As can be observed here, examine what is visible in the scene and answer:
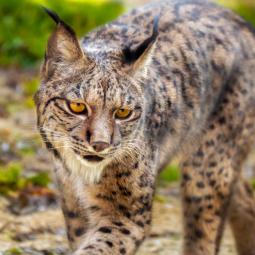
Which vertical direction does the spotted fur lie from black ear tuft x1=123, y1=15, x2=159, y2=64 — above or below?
below

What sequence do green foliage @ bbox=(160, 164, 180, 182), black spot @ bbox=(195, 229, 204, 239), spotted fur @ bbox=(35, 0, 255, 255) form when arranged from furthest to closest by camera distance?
green foliage @ bbox=(160, 164, 180, 182) < black spot @ bbox=(195, 229, 204, 239) < spotted fur @ bbox=(35, 0, 255, 255)

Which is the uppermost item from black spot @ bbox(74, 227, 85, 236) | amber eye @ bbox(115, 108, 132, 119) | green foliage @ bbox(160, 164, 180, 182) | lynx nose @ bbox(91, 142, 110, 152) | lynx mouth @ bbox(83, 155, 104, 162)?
amber eye @ bbox(115, 108, 132, 119)

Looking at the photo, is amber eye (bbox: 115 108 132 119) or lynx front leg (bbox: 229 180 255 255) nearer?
amber eye (bbox: 115 108 132 119)

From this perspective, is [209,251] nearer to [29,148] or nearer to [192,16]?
[192,16]

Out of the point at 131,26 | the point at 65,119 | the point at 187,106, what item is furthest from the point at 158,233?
the point at 65,119

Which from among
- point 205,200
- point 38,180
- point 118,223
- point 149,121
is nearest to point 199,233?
point 205,200

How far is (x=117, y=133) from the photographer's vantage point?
579cm

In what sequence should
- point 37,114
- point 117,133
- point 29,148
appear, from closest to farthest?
point 117,133, point 37,114, point 29,148

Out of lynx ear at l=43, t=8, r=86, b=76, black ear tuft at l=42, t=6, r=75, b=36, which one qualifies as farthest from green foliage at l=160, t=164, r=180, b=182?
black ear tuft at l=42, t=6, r=75, b=36

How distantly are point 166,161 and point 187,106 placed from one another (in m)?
0.43

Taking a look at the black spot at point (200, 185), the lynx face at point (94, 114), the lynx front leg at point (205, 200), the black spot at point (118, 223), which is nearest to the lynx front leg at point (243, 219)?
the lynx front leg at point (205, 200)

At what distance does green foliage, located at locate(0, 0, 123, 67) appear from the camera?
505 inches

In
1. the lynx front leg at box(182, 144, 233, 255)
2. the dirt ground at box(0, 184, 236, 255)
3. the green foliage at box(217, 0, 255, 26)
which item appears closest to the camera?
the lynx front leg at box(182, 144, 233, 255)

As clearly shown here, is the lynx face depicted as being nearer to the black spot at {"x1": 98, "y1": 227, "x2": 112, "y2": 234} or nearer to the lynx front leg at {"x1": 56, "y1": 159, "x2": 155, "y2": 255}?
the lynx front leg at {"x1": 56, "y1": 159, "x2": 155, "y2": 255}
